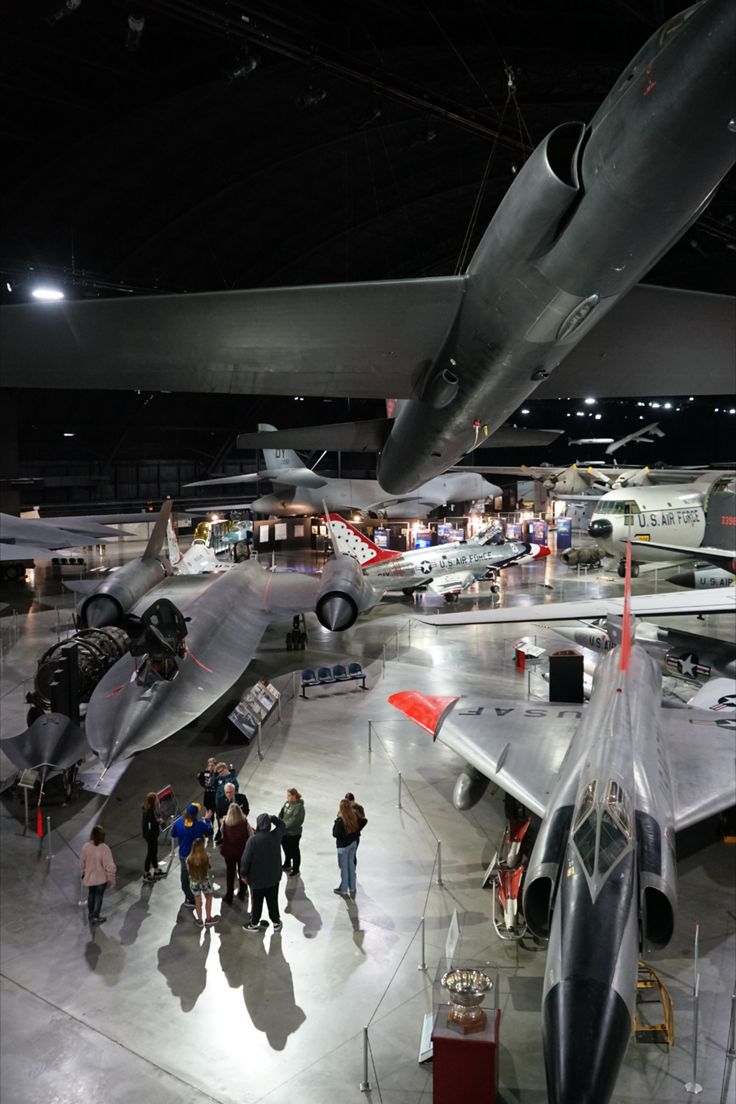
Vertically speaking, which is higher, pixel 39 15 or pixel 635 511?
pixel 39 15

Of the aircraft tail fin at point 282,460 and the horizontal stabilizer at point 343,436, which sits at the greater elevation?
the aircraft tail fin at point 282,460

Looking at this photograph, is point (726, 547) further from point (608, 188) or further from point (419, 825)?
point (608, 188)

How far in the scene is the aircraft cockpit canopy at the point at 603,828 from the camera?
17.3ft

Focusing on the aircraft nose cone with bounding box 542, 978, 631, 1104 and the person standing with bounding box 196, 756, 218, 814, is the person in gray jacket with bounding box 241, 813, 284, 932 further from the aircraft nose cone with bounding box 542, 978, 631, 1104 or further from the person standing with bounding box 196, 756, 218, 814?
the aircraft nose cone with bounding box 542, 978, 631, 1104

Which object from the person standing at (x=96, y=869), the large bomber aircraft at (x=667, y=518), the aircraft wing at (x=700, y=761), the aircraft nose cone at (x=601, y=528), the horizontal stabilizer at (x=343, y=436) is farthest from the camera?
the aircraft nose cone at (x=601, y=528)

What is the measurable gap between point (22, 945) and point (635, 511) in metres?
20.1

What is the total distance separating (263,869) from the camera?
24.0ft

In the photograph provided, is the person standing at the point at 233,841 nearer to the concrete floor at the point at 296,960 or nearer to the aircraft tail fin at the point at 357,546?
the concrete floor at the point at 296,960

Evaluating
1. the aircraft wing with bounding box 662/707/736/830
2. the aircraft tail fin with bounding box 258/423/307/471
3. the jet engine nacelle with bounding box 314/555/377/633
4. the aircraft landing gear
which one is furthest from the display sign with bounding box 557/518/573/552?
the aircraft wing with bounding box 662/707/736/830

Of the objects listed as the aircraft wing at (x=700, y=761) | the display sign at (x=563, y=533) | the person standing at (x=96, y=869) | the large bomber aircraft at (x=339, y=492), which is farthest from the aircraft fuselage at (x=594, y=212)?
the display sign at (x=563, y=533)

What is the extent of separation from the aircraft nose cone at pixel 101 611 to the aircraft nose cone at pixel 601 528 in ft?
48.6

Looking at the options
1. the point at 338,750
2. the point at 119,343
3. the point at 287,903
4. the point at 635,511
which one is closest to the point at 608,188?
the point at 119,343

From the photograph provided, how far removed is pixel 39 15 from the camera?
1579 cm

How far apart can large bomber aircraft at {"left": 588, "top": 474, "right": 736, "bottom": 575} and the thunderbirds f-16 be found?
11.0 ft
